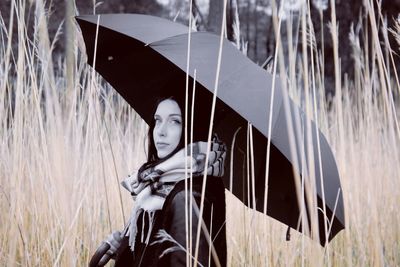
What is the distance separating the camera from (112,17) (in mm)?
1075

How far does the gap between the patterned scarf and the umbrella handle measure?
0.21ft

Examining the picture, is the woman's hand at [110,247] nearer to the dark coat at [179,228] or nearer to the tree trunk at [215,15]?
the dark coat at [179,228]

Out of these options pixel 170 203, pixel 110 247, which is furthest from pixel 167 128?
pixel 110 247

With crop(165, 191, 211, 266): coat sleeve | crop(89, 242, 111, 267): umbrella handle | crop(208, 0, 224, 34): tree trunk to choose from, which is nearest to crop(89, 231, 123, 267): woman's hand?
crop(89, 242, 111, 267): umbrella handle

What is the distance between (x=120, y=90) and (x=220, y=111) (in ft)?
0.95

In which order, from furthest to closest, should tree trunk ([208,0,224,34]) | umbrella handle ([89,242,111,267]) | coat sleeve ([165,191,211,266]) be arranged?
tree trunk ([208,0,224,34]) < umbrella handle ([89,242,111,267]) < coat sleeve ([165,191,211,266])

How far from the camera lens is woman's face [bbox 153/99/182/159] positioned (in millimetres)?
977

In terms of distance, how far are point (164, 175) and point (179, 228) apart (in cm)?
11

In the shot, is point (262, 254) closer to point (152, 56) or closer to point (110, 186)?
point (152, 56)

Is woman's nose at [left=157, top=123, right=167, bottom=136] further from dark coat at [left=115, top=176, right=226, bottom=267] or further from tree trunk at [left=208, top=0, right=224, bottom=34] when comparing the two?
tree trunk at [left=208, top=0, right=224, bottom=34]

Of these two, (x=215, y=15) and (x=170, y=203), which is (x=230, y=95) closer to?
(x=170, y=203)

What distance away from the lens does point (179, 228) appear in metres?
0.89

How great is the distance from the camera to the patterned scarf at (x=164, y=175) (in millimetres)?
938

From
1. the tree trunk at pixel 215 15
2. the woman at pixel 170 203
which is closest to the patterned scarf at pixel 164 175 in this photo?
the woman at pixel 170 203
